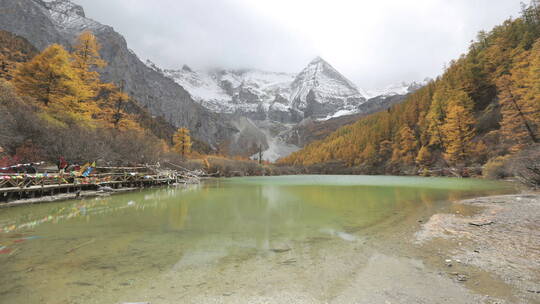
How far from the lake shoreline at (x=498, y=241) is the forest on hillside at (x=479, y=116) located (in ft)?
60.0

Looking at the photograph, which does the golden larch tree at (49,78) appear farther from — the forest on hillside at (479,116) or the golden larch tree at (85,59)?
the forest on hillside at (479,116)

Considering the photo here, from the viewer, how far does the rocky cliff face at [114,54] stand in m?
89.9

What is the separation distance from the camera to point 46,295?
3455mm

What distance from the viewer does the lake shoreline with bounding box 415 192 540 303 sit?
3898mm

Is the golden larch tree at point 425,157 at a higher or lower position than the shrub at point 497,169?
higher

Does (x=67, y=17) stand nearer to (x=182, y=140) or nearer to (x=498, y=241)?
(x=182, y=140)

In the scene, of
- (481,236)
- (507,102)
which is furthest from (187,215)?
(507,102)

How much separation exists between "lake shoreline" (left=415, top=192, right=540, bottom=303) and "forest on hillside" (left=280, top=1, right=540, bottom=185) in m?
18.3

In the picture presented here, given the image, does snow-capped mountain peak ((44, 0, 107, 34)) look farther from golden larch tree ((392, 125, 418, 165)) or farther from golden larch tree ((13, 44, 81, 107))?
golden larch tree ((392, 125, 418, 165))

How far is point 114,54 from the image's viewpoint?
11562 cm

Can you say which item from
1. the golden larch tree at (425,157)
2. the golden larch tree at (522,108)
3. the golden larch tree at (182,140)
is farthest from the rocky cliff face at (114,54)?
the golden larch tree at (522,108)

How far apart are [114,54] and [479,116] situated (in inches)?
5638

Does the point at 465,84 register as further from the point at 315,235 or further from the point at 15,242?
the point at 15,242

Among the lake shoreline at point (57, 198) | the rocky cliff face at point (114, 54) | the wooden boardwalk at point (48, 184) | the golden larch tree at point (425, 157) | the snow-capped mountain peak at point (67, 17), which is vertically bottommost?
the lake shoreline at point (57, 198)
